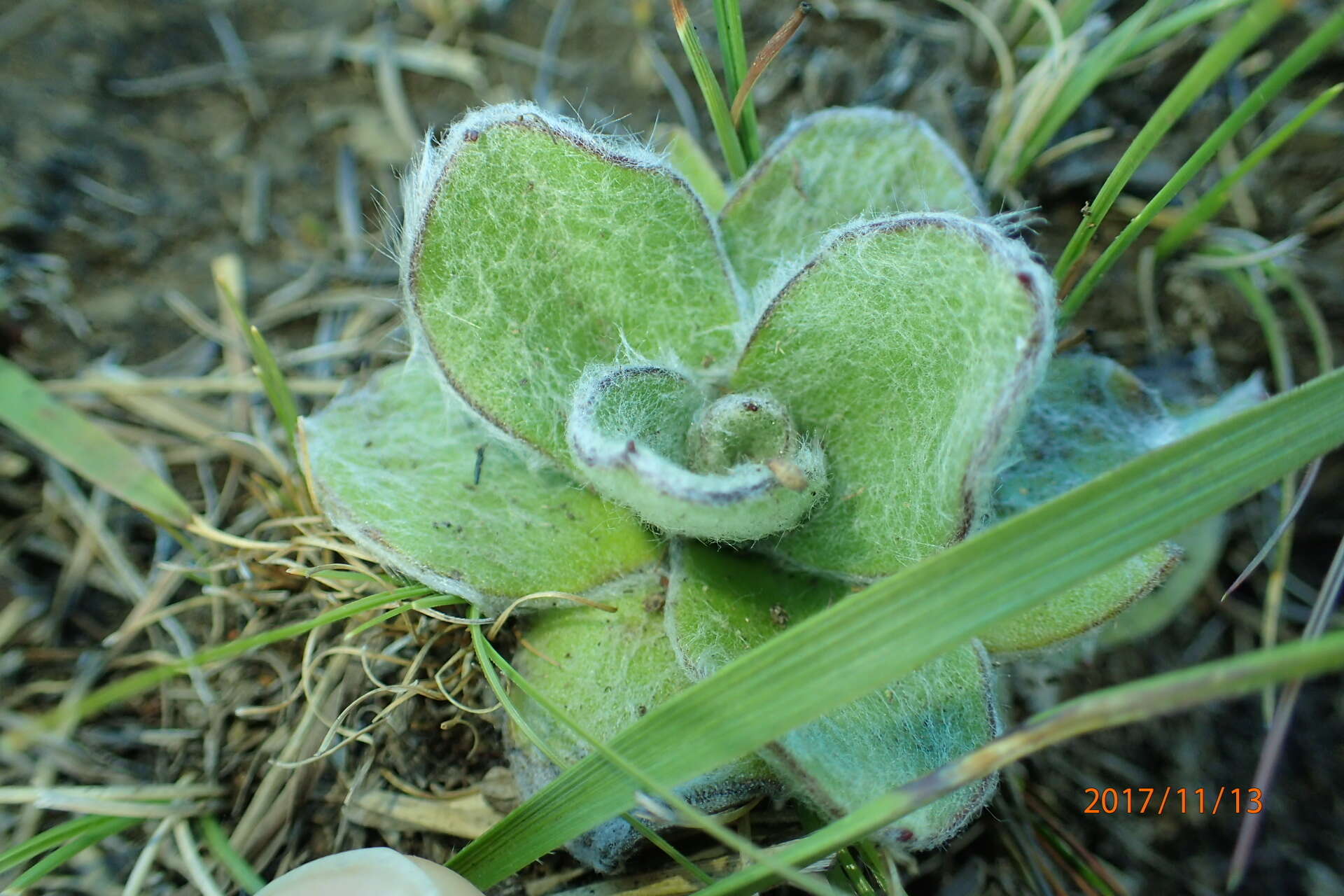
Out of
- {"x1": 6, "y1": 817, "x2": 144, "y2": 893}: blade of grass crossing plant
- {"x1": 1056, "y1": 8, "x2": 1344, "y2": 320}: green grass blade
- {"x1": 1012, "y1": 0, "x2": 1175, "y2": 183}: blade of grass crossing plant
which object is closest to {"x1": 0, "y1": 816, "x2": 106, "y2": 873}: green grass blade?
{"x1": 6, "y1": 817, "x2": 144, "y2": 893}: blade of grass crossing plant

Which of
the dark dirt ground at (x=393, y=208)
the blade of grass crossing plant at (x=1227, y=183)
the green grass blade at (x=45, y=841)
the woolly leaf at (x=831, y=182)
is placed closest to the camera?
the green grass blade at (x=45, y=841)

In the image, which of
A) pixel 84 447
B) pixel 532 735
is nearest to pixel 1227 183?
pixel 532 735

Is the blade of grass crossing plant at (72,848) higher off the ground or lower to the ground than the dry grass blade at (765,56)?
lower

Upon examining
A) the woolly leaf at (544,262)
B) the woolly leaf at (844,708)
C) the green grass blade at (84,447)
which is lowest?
the green grass blade at (84,447)

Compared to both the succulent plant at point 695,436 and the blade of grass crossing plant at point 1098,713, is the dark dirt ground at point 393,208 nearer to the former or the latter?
Result: the succulent plant at point 695,436

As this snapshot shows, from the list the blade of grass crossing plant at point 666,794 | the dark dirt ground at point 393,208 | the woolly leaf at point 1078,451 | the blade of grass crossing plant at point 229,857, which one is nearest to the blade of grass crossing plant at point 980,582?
the blade of grass crossing plant at point 666,794

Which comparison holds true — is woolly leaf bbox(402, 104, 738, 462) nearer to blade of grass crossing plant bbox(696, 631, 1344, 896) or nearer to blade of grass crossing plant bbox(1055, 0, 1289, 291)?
blade of grass crossing plant bbox(1055, 0, 1289, 291)

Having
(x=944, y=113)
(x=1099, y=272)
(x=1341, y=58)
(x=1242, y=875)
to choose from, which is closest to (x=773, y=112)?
(x=944, y=113)

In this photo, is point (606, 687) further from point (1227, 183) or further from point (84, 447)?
point (1227, 183)
